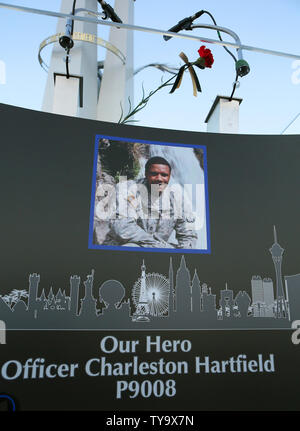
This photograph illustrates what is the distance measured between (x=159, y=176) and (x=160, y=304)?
0.60 metres

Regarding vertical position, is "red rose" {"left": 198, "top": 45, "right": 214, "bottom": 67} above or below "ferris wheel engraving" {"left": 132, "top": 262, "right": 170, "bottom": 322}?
above

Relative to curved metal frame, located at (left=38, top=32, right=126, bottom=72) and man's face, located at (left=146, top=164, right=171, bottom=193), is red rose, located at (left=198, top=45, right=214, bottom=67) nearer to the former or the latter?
man's face, located at (left=146, top=164, right=171, bottom=193)

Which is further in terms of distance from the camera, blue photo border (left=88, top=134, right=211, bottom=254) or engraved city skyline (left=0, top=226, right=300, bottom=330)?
blue photo border (left=88, top=134, right=211, bottom=254)

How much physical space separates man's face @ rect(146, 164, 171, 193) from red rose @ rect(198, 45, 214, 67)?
0.65 m

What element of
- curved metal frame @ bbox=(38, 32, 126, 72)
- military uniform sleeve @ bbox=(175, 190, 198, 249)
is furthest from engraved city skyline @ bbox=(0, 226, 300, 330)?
curved metal frame @ bbox=(38, 32, 126, 72)

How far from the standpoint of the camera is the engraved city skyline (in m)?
1.28

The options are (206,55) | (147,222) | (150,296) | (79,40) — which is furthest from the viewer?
(79,40)

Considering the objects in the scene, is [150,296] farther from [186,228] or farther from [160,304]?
[186,228]

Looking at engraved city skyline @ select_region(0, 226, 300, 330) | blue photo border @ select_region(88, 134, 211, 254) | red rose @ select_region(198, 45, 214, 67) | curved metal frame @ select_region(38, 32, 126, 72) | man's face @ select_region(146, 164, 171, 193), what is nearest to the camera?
engraved city skyline @ select_region(0, 226, 300, 330)

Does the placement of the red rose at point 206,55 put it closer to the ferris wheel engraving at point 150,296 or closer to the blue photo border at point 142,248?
the blue photo border at point 142,248

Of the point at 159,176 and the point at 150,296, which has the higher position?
the point at 159,176

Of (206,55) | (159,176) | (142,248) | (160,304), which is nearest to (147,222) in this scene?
(142,248)

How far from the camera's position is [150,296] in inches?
54.9

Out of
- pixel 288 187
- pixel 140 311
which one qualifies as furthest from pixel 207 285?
pixel 288 187
